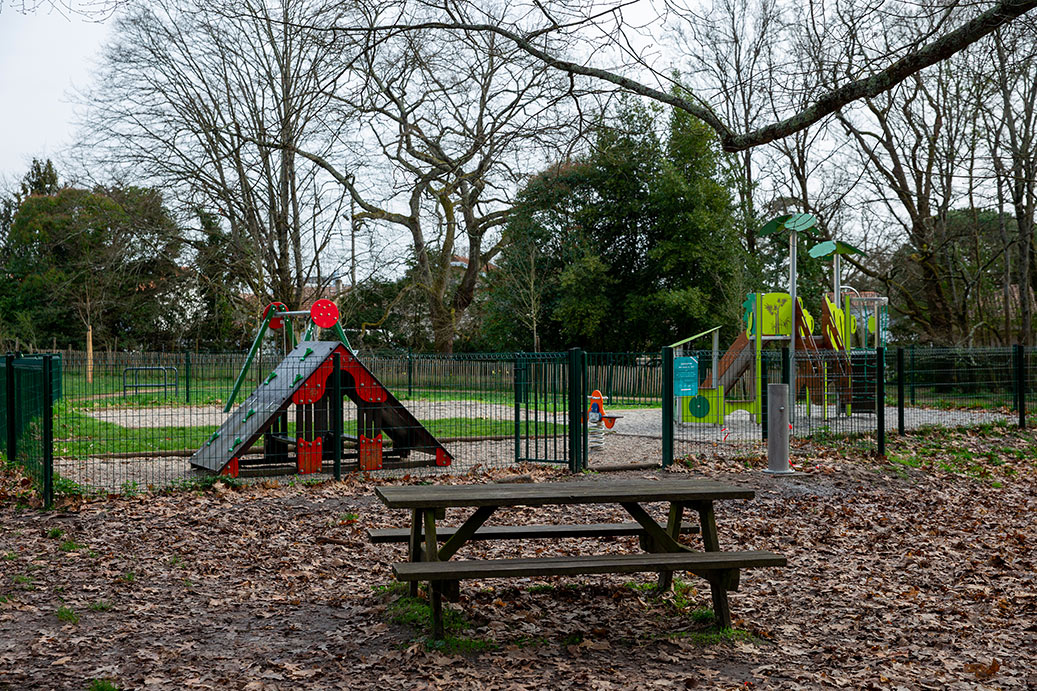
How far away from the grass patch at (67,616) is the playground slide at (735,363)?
43.8 ft

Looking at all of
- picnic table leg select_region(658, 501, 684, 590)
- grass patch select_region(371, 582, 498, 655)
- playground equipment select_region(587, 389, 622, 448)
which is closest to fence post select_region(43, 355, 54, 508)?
grass patch select_region(371, 582, 498, 655)

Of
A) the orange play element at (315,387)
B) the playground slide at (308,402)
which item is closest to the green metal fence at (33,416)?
the playground slide at (308,402)

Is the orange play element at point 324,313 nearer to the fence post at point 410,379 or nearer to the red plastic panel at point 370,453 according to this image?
the fence post at point 410,379

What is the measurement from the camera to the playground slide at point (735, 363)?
58.5 ft

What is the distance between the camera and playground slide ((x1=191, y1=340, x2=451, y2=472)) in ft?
34.7

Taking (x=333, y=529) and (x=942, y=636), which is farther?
(x=333, y=529)

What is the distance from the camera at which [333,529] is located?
25.5 ft

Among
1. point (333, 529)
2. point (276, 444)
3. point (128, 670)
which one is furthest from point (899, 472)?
point (128, 670)

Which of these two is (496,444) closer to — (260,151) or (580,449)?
(580,449)

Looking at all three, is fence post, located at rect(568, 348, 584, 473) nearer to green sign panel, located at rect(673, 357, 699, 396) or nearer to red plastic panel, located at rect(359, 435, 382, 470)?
red plastic panel, located at rect(359, 435, 382, 470)

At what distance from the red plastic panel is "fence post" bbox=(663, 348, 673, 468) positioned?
349cm

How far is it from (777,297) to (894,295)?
2109 cm

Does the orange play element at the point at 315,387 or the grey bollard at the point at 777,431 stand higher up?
the orange play element at the point at 315,387

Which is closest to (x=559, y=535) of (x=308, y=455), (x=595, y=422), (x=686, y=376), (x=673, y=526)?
(x=673, y=526)
